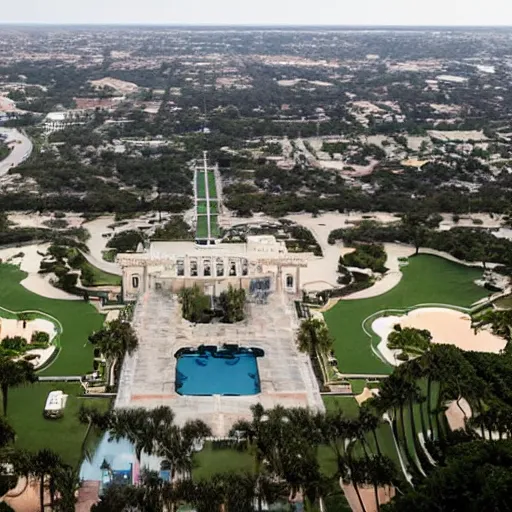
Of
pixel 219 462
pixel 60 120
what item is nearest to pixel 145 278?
pixel 219 462

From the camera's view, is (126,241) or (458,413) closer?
(458,413)

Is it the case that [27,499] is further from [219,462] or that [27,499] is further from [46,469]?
[219,462]

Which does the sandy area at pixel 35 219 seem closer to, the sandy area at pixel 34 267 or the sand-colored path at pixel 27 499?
the sandy area at pixel 34 267

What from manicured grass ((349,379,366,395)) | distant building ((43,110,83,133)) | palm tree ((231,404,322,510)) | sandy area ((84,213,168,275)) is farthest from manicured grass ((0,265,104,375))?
distant building ((43,110,83,133))

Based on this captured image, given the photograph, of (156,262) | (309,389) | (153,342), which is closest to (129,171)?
(156,262)

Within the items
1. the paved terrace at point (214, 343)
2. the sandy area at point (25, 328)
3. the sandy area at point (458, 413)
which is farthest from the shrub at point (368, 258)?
the sandy area at point (25, 328)

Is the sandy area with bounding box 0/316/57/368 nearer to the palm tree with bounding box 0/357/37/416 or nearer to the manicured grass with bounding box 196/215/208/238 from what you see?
the palm tree with bounding box 0/357/37/416

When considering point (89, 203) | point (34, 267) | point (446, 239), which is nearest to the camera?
point (34, 267)
